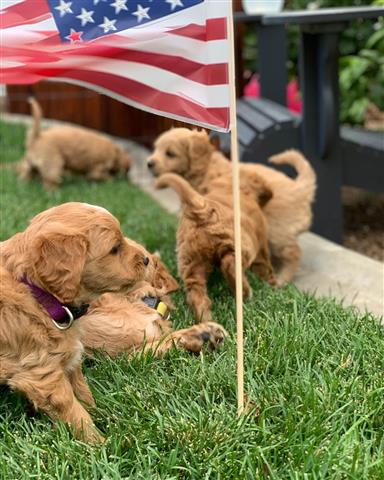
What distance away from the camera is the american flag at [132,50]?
297cm

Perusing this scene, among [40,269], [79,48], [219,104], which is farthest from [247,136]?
[40,269]

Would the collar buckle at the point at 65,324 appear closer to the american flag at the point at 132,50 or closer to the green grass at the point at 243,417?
the green grass at the point at 243,417

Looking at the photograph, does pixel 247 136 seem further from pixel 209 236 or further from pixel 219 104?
pixel 219 104

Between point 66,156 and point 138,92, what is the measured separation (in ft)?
17.9

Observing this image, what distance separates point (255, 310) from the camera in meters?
3.96

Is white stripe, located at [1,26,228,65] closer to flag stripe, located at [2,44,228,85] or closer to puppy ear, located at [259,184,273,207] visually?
flag stripe, located at [2,44,228,85]

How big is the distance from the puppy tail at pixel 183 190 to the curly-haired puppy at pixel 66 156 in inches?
175

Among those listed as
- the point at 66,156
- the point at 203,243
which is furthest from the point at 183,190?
the point at 66,156

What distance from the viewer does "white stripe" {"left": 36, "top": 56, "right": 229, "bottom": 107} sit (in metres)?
2.96

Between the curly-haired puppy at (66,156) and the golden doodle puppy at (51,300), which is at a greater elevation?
the golden doodle puppy at (51,300)

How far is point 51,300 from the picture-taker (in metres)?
2.84

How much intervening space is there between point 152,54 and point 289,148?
2813mm

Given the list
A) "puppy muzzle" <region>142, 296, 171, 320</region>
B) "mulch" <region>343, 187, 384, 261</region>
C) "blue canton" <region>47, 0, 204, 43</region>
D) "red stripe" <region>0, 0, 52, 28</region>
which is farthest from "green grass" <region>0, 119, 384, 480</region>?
"mulch" <region>343, 187, 384, 261</region>

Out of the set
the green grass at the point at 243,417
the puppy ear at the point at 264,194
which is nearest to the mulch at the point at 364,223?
the puppy ear at the point at 264,194
